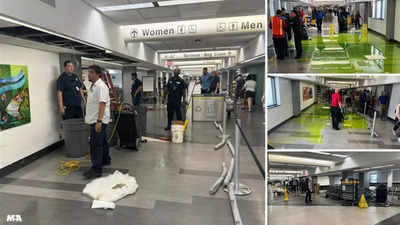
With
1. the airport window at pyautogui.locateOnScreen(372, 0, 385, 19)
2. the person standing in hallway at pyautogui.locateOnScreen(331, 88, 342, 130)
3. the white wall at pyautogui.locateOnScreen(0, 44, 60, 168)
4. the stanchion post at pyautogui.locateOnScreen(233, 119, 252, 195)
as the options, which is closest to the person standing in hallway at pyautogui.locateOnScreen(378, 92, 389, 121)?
the person standing in hallway at pyautogui.locateOnScreen(331, 88, 342, 130)

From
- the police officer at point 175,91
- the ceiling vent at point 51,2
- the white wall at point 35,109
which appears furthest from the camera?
the police officer at point 175,91

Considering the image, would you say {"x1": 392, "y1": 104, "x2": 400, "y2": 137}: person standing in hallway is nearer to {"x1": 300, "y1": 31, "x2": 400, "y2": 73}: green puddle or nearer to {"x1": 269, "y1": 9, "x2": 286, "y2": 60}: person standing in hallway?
{"x1": 300, "y1": 31, "x2": 400, "y2": 73}: green puddle

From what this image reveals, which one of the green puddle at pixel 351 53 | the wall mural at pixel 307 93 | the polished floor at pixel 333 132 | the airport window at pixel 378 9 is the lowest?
the polished floor at pixel 333 132

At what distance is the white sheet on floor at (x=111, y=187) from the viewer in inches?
114

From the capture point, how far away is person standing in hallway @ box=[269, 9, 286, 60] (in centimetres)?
79

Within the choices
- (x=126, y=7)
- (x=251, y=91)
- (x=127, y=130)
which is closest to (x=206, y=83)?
(x=127, y=130)

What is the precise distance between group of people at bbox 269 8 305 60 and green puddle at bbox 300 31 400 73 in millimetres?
30

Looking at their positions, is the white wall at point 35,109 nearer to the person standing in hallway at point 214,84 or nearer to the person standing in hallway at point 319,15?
the person standing in hallway at point 319,15

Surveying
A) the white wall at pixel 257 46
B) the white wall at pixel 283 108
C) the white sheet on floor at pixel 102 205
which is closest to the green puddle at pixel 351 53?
the white wall at pixel 283 108

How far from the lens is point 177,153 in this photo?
4695 millimetres

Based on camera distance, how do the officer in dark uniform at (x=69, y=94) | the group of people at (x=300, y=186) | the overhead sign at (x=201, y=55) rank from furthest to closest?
the overhead sign at (x=201, y=55) → the officer in dark uniform at (x=69, y=94) → the group of people at (x=300, y=186)

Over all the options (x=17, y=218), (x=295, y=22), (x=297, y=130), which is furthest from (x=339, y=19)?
(x=17, y=218)

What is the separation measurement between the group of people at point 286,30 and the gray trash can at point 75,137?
4289 mm

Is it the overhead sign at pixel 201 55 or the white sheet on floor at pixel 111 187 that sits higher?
the overhead sign at pixel 201 55
